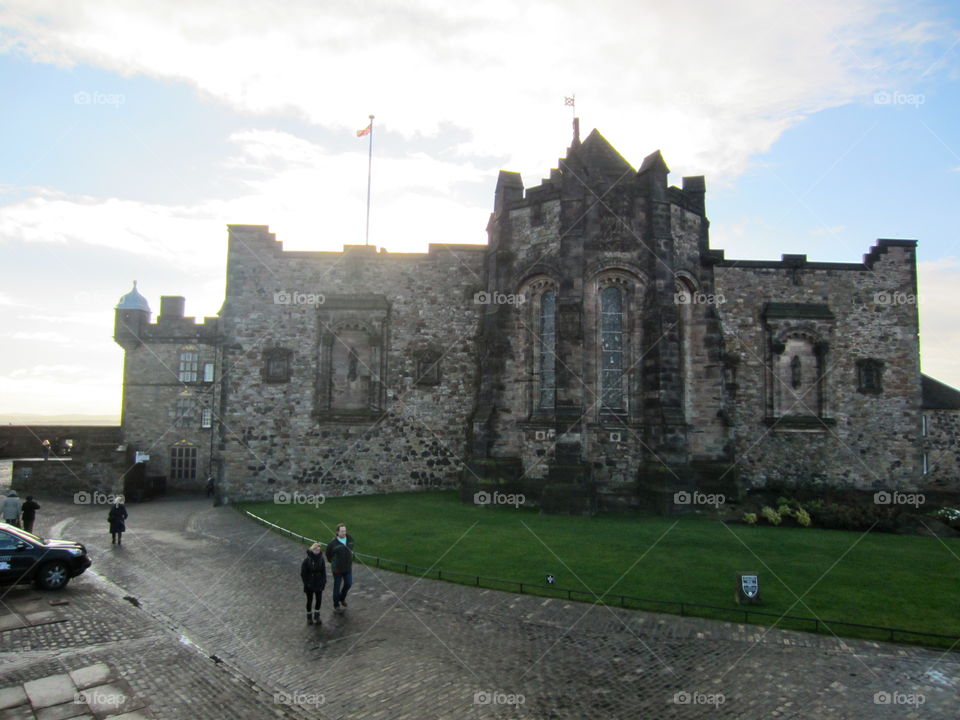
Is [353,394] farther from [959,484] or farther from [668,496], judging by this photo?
[959,484]

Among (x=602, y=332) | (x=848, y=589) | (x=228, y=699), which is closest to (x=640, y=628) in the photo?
(x=848, y=589)

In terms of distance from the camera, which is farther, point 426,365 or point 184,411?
point 184,411

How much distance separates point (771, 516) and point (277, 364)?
1847cm

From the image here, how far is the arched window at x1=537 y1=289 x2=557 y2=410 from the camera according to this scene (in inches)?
781

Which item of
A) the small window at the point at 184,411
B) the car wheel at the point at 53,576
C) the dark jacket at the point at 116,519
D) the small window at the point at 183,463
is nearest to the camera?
the car wheel at the point at 53,576

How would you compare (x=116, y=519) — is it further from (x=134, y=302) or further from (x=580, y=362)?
(x=134, y=302)

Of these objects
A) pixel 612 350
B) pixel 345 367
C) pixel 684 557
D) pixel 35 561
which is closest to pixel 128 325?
pixel 345 367

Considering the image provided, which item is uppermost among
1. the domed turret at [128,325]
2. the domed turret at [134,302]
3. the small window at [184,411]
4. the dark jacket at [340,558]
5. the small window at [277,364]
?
the domed turret at [134,302]

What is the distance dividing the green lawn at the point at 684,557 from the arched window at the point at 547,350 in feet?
12.3

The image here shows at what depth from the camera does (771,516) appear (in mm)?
18078

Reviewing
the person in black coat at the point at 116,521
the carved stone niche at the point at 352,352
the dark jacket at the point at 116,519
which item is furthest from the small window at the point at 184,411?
the dark jacket at the point at 116,519

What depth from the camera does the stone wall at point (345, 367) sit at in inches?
941

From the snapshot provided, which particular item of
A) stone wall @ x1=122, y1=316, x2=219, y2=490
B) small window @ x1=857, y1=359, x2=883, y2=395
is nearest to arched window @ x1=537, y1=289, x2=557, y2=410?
small window @ x1=857, y1=359, x2=883, y2=395

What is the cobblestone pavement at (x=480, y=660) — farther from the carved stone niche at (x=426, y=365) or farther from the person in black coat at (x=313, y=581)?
the carved stone niche at (x=426, y=365)
